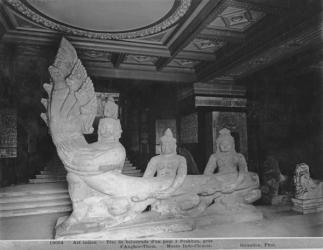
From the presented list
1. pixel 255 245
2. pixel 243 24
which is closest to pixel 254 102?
pixel 243 24

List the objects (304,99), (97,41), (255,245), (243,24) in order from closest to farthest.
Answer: (255,245)
(304,99)
(243,24)
(97,41)

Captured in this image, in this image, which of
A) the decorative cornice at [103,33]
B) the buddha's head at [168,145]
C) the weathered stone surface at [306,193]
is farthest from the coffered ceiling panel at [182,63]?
the weathered stone surface at [306,193]

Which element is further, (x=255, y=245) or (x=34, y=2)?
(x=34, y=2)

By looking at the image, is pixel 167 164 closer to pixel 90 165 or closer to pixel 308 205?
pixel 90 165

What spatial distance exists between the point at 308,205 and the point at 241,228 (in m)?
1.27

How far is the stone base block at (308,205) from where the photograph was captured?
11.8ft

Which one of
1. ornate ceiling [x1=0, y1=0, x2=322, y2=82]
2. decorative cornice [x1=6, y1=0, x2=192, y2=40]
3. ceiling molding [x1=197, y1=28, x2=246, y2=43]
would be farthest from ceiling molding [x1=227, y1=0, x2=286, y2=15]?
ceiling molding [x1=197, y1=28, x2=246, y2=43]

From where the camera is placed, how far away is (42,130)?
5.02m

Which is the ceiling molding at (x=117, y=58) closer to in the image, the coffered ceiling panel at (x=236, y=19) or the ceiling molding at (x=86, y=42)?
the ceiling molding at (x=86, y=42)

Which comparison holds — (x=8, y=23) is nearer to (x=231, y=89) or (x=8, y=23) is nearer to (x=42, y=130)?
(x=42, y=130)

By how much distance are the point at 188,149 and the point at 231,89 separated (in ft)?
7.56

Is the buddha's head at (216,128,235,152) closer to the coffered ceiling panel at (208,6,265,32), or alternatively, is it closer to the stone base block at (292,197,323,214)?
the stone base block at (292,197,323,214)

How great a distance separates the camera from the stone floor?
292 centimetres

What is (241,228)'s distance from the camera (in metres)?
3.08
